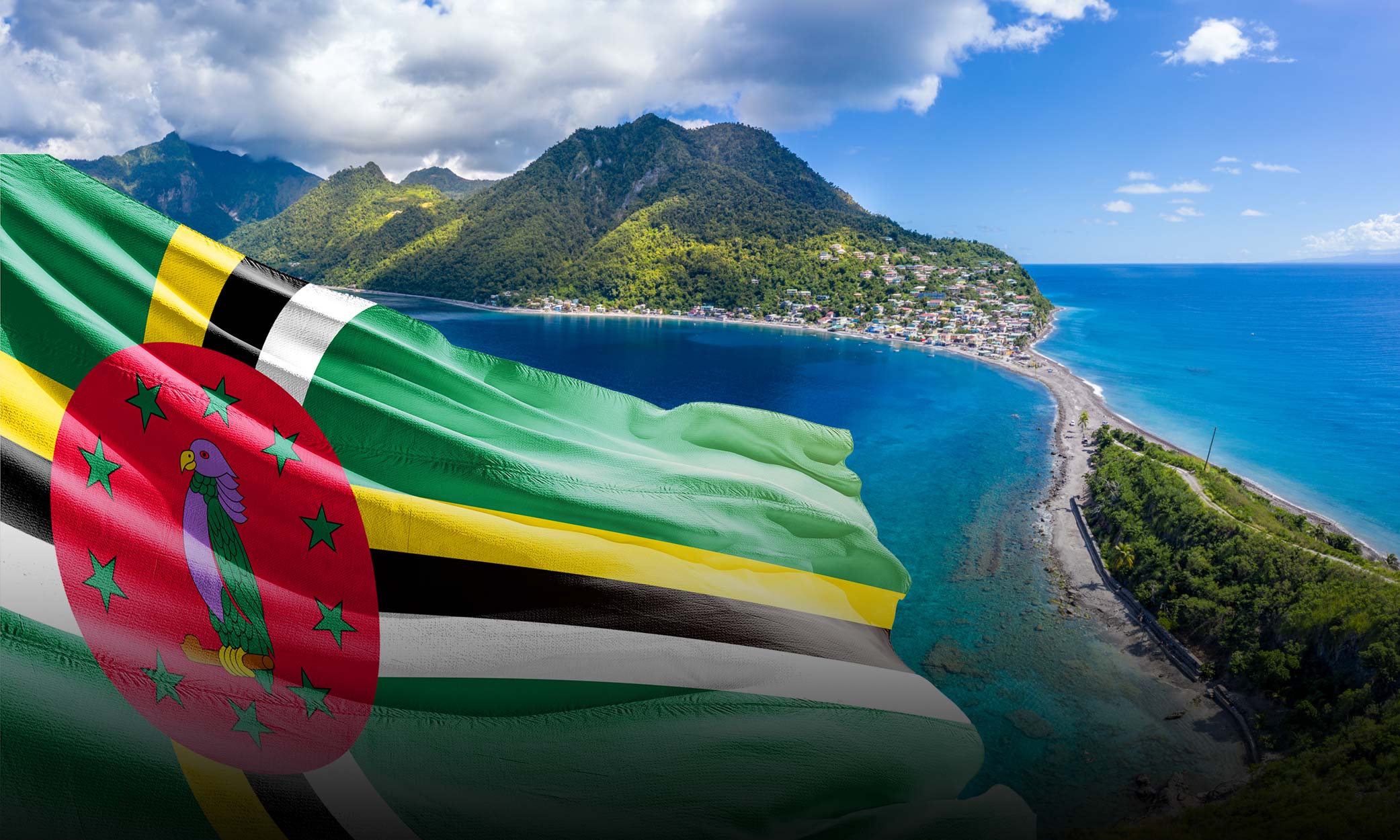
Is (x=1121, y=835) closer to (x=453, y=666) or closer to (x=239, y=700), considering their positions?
(x=453, y=666)

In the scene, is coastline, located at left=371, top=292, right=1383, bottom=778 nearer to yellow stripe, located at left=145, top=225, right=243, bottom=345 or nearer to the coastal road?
the coastal road

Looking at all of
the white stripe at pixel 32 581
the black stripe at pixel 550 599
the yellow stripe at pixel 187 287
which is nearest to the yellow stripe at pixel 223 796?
the white stripe at pixel 32 581

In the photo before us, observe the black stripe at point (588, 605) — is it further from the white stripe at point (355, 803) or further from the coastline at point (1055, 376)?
the coastline at point (1055, 376)

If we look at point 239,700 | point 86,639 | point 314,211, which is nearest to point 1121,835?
point 239,700

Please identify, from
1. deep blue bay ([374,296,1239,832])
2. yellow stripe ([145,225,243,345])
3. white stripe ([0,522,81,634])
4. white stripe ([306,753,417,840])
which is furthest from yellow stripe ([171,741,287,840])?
deep blue bay ([374,296,1239,832])

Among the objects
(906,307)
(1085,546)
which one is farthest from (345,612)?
(906,307)

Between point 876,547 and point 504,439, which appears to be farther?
point 876,547

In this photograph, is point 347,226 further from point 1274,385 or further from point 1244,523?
point 1244,523
